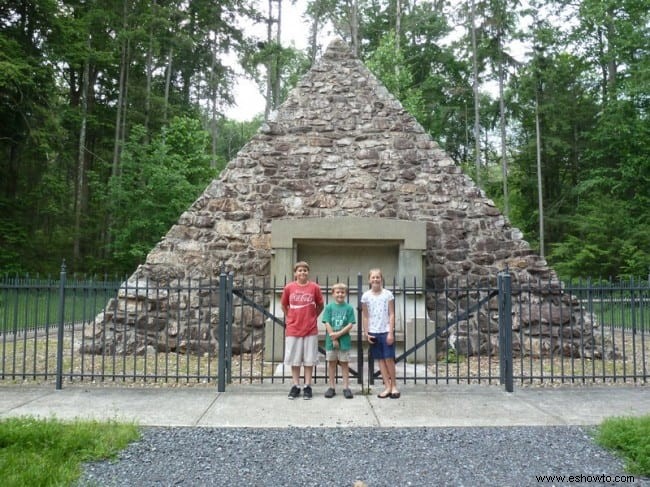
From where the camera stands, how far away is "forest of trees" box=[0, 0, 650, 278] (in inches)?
729

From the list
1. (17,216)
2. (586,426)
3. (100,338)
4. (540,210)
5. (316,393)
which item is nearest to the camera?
(586,426)

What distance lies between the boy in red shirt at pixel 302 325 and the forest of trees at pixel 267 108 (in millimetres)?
13776

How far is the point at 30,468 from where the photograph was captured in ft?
11.4

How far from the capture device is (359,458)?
388 cm

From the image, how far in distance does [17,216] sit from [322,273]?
14775mm

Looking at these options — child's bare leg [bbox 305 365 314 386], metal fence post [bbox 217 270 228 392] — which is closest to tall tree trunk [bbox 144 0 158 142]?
metal fence post [bbox 217 270 228 392]

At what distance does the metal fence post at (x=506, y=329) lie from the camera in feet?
20.2

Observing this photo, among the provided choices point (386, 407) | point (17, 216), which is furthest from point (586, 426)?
point (17, 216)

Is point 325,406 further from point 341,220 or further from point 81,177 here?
point 81,177

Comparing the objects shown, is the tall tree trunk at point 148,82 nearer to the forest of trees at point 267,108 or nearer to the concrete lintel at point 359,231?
the forest of trees at point 267,108

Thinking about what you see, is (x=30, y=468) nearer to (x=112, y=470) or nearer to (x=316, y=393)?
(x=112, y=470)

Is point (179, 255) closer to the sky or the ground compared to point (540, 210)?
closer to the ground

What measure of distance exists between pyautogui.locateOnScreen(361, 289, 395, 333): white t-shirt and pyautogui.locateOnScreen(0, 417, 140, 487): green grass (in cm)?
271

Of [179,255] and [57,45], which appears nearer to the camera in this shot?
[179,255]
